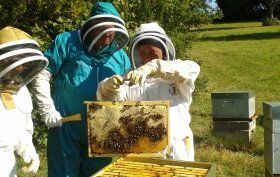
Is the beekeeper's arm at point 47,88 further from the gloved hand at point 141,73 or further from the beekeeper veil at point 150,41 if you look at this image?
the gloved hand at point 141,73

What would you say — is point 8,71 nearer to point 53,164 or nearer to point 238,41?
point 53,164

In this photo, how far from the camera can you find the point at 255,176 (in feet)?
20.2

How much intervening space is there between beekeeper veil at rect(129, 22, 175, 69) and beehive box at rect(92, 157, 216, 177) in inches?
30.3

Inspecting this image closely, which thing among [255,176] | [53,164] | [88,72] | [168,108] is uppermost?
[88,72]

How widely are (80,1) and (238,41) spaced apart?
2177 centimetres

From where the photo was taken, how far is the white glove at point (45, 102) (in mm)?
3688

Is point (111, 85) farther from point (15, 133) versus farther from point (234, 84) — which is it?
point (234, 84)

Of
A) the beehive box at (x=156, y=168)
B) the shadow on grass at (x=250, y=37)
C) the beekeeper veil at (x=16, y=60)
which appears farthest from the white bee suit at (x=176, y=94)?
the shadow on grass at (x=250, y=37)

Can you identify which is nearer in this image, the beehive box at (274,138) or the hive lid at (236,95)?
the beehive box at (274,138)

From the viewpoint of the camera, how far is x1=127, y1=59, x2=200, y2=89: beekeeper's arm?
3.12 metres

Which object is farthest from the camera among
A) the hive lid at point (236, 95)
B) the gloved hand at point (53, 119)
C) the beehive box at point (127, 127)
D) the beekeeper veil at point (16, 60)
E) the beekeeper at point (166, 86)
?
the hive lid at point (236, 95)

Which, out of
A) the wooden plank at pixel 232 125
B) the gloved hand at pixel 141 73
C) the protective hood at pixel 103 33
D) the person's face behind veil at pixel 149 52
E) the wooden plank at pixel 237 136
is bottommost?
the wooden plank at pixel 237 136

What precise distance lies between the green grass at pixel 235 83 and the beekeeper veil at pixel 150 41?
309 centimetres

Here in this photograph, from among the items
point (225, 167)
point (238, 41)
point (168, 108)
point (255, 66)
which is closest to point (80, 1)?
point (225, 167)
